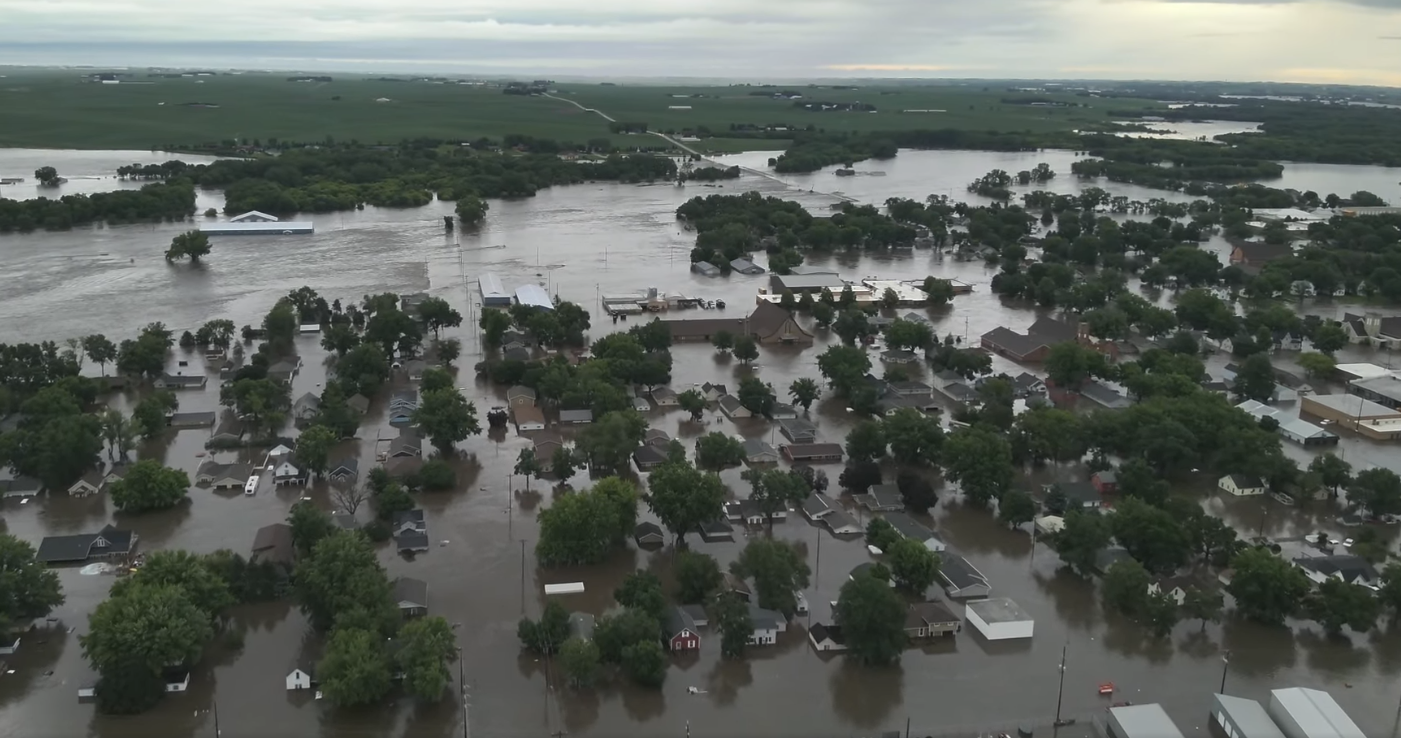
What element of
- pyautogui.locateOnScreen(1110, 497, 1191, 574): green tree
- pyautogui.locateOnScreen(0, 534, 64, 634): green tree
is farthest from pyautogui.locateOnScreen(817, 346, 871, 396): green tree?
pyautogui.locateOnScreen(0, 534, 64, 634): green tree

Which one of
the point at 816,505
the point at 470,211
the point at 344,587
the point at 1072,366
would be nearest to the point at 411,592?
the point at 344,587

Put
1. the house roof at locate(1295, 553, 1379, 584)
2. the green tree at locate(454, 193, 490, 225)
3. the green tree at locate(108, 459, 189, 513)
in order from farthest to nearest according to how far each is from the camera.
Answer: the green tree at locate(454, 193, 490, 225) → the green tree at locate(108, 459, 189, 513) → the house roof at locate(1295, 553, 1379, 584)

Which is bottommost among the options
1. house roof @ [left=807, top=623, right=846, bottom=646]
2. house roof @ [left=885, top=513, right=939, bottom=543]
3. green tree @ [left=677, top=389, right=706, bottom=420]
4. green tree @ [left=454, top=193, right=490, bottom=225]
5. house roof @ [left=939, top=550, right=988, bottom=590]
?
house roof @ [left=807, top=623, right=846, bottom=646]

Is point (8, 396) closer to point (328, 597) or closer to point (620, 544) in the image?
point (328, 597)

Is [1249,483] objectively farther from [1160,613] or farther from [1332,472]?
[1160,613]

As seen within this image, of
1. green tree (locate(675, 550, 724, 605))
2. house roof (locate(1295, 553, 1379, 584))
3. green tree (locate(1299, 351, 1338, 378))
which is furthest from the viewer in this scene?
green tree (locate(1299, 351, 1338, 378))

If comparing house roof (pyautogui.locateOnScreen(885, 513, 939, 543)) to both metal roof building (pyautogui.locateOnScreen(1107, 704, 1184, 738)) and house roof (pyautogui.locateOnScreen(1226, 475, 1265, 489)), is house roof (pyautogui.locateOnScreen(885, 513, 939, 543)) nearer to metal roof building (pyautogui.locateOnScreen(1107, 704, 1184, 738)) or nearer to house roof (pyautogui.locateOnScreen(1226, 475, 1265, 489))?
metal roof building (pyautogui.locateOnScreen(1107, 704, 1184, 738))

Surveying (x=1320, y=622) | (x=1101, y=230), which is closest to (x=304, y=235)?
(x=1101, y=230)
